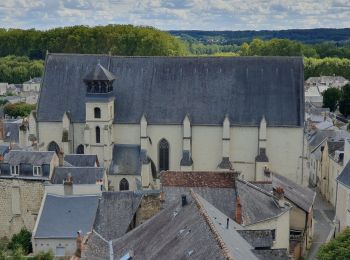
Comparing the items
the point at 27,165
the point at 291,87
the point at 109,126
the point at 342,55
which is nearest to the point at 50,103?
the point at 109,126

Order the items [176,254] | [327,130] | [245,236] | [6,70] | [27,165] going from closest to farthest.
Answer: [176,254] → [245,236] → [27,165] → [327,130] → [6,70]

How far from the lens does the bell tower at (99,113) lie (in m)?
49.7

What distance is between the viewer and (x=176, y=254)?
23.4 metres

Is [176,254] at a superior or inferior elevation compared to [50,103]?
inferior

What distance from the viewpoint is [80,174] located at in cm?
4378

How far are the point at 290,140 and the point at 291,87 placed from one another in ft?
15.6

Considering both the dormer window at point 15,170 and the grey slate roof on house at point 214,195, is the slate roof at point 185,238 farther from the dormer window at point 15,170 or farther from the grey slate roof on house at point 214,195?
the dormer window at point 15,170

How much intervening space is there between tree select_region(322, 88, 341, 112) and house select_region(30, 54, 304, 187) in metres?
54.1

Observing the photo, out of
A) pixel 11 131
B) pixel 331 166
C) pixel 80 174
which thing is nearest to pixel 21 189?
pixel 80 174

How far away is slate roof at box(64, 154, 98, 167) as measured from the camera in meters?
47.8

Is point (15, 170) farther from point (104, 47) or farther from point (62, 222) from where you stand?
point (104, 47)

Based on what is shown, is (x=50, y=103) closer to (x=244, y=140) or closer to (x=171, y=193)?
(x=244, y=140)

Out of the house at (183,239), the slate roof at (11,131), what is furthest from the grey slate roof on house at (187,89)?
the house at (183,239)

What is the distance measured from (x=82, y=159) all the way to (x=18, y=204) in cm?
705
